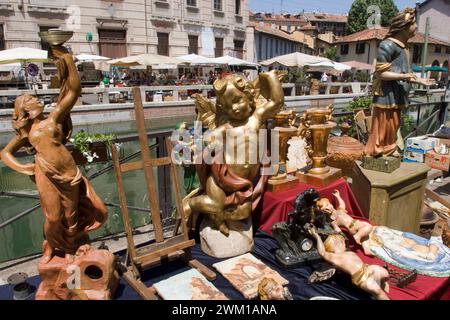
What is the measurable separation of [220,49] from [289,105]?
943 centimetres


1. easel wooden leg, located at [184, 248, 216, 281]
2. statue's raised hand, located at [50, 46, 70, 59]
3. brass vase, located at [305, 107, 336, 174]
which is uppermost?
statue's raised hand, located at [50, 46, 70, 59]

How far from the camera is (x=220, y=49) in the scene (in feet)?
75.0

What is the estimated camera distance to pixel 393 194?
11.6 feet

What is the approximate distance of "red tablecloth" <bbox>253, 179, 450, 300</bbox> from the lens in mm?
2387

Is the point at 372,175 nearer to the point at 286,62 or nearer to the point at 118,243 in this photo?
the point at 118,243

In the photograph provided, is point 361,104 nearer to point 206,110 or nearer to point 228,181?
point 206,110

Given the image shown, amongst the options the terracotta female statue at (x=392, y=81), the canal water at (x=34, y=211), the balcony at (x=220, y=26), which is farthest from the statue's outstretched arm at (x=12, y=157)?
the balcony at (x=220, y=26)

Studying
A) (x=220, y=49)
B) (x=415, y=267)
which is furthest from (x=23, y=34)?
(x=415, y=267)

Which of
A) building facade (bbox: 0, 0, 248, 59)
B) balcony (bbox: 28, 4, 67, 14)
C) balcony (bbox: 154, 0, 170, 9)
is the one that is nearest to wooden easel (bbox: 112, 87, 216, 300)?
building facade (bbox: 0, 0, 248, 59)

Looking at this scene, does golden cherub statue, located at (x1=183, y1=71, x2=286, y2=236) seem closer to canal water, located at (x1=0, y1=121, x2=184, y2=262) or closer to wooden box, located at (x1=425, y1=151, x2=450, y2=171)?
canal water, located at (x1=0, y1=121, x2=184, y2=262)

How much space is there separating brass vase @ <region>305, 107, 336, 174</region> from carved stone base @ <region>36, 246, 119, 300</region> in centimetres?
225

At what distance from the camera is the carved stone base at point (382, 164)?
12.2 feet

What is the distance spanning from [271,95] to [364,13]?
33.9m

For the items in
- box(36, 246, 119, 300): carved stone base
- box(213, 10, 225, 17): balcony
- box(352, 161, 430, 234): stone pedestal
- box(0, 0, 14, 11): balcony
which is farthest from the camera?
box(213, 10, 225, 17): balcony
